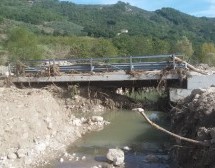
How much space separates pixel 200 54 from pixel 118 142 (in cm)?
6396

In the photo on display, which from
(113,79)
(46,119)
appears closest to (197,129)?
(46,119)

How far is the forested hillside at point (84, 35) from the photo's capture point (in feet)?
181

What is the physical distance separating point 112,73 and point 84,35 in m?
111

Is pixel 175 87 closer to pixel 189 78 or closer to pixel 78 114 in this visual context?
pixel 189 78

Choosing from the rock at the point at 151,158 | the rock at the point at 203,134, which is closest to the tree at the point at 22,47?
the rock at the point at 151,158

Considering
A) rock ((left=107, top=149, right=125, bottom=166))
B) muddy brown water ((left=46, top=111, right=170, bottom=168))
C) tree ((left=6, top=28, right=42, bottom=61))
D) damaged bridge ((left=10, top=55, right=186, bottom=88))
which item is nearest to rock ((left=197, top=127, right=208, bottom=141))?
muddy brown water ((left=46, top=111, right=170, bottom=168))

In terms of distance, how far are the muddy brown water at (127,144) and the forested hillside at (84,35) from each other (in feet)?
43.9

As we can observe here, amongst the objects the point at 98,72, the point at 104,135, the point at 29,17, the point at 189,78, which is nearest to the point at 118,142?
the point at 104,135

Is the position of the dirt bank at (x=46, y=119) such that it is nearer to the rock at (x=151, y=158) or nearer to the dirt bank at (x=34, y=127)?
the dirt bank at (x=34, y=127)

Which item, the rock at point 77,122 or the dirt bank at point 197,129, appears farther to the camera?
the rock at point 77,122

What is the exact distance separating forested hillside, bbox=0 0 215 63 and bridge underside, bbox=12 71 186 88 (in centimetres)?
1038

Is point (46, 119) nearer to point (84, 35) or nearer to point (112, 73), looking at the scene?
point (112, 73)

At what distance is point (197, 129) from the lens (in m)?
13.0

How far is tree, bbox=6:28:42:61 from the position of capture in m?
42.2
